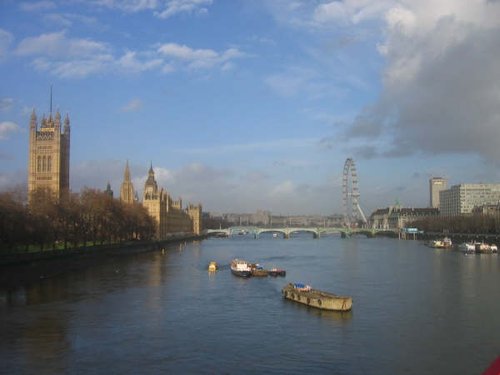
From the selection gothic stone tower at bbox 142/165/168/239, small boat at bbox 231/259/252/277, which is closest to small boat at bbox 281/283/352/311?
small boat at bbox 231/259/252/277

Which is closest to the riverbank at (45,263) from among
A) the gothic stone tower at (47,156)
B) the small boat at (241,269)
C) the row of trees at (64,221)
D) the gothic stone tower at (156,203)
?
the row of trees at (64,221)

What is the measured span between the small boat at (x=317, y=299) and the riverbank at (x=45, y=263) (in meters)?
21.0

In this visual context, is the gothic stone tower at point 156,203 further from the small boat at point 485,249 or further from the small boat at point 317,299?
the small boat at point 317,299

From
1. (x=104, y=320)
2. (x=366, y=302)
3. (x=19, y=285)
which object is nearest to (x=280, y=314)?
(x=366, y=302)

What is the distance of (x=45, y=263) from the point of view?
59.0 metres

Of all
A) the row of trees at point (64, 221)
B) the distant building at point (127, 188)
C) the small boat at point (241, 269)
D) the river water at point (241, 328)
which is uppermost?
the distant building at point (127, 188)

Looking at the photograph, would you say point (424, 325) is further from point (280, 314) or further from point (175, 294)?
point (175, 294)

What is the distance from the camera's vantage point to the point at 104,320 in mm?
32250

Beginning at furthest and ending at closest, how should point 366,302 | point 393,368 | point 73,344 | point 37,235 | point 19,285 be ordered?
point 37,235 < point 19,285 < point 366,302 < point 73,344 < point 393,368

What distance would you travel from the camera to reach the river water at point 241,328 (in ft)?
77.0

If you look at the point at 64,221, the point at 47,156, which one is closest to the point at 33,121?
the point at 47,156

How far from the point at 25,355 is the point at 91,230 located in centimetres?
6146

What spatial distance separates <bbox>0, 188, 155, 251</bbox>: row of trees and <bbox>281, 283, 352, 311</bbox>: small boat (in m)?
26.7

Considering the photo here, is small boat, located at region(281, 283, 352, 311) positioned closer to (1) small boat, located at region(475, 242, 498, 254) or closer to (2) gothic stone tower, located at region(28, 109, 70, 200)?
(1) small boat, located at region(475, 242, 498, 254)
